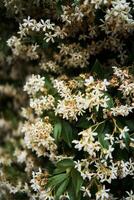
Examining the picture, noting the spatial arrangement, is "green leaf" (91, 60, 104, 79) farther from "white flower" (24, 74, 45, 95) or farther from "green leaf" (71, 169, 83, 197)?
"green leaf" (71, 169, 83, 197)

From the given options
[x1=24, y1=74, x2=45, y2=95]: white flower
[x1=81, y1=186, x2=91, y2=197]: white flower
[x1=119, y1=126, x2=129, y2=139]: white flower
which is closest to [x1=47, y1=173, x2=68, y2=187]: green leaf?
[x1=81, y1=186, x2=91, y2=197]: white flower

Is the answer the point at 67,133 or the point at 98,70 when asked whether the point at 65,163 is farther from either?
the point at 98,70

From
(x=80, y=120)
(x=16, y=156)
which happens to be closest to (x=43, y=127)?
(x=80, y=120)

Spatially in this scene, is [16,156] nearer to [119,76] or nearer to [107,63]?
[107,63]

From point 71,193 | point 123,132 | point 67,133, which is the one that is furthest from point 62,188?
point 123,132

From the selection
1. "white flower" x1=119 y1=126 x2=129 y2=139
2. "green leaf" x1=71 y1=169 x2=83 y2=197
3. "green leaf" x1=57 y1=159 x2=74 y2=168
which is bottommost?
"green leaf" x1=71 y1=169 x2=83 y2=197

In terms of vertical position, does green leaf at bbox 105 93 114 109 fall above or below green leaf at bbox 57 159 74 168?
above

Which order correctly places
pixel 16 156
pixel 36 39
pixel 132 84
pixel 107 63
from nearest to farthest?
1. pixel 132 84
2. pixel 36 39
3. pixel 107 63
4. pixel 16 156
